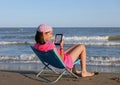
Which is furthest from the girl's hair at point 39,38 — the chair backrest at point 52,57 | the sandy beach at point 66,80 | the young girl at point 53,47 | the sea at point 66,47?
the sea at point 66,47

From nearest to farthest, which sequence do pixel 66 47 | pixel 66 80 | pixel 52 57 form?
pixel 52 57
pixel 66 80
pixel 66 47

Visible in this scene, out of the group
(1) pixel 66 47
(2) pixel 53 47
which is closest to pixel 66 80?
(2) pixel 53 47

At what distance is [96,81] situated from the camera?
684cm

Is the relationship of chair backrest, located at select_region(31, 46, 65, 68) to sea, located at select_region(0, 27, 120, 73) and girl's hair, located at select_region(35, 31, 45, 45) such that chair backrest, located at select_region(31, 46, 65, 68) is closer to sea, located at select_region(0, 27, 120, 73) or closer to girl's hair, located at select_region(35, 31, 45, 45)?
girl's hair, located at select_region(35, 31, 45, 45)

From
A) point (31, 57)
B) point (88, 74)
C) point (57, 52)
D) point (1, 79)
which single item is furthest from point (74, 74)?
point (31, 57)

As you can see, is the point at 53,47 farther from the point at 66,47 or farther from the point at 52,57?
the point at 66,47

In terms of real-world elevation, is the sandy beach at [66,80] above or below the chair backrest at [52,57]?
below

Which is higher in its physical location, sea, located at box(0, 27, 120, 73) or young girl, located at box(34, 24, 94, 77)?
Result: young girl, located at box(34, 24, 94, 77)

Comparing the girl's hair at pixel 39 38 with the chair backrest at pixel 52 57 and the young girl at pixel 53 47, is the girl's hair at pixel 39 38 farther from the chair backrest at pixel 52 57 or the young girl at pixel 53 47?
the chair backrest at pixel 52 57

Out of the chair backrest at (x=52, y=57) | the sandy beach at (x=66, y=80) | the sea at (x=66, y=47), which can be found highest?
the chair backrest at (x=52, y=57)

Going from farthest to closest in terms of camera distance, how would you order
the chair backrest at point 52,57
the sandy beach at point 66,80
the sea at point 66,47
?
1. the sea at point 66,47
2. the sandy beach at point 66,80
3. the chair backrest at point 52,57

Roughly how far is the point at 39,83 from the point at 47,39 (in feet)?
2.91

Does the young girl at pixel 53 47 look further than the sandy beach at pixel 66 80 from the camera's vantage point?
No

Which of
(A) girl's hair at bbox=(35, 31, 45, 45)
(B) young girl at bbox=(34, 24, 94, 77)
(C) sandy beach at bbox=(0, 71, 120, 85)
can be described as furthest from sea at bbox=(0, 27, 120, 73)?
(A) girl's hair at bbox=(35, 31, 45, 45)
